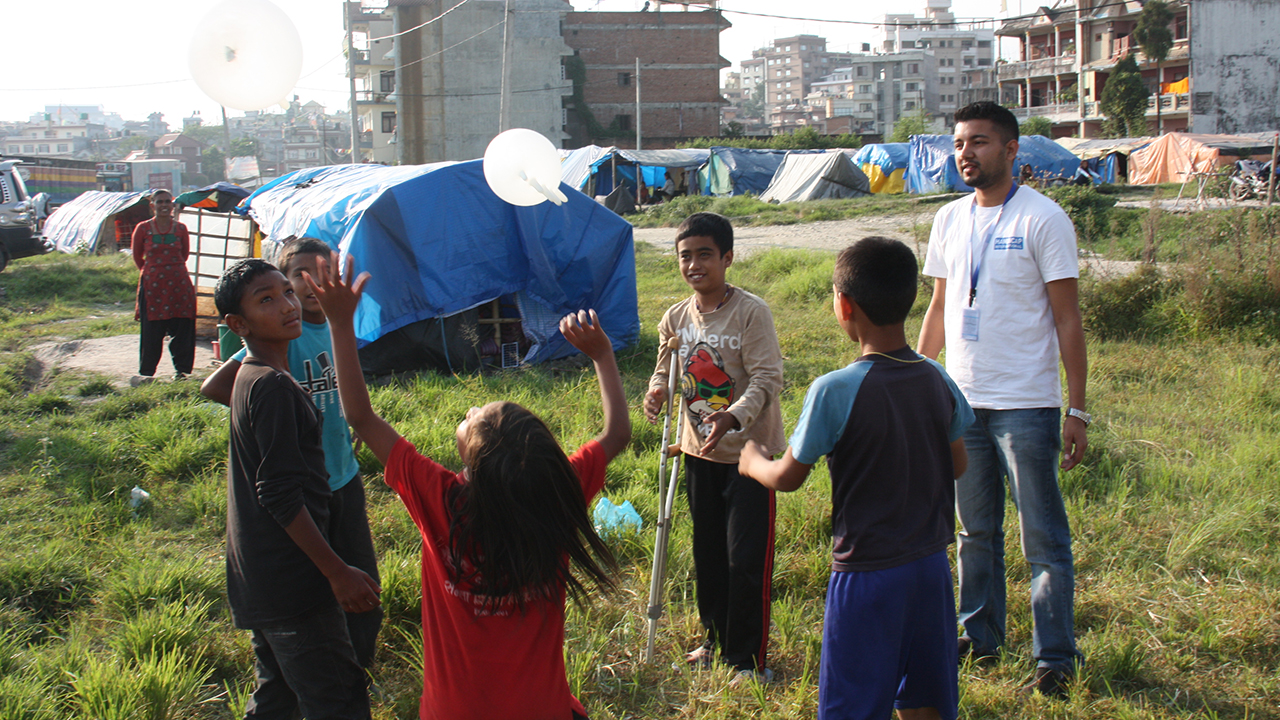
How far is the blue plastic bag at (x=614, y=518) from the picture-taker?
4094mm

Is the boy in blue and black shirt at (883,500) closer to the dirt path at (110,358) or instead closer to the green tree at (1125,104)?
the dirt path at (110,358)

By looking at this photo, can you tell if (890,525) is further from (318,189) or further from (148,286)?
(318,189)

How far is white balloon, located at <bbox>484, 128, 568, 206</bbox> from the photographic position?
335 cm

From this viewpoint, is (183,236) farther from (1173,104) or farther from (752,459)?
(1173,104)

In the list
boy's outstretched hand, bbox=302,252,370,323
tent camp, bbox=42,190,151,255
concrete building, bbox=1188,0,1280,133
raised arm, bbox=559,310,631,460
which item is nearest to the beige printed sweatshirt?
raised arm, bbox=559,310,631,460

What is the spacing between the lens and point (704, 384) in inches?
121

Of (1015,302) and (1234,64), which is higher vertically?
(1234,64)

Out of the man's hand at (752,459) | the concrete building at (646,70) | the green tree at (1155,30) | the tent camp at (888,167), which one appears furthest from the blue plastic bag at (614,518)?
the green tree at (1155,30)

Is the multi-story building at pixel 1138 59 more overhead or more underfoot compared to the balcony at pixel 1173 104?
more overhead

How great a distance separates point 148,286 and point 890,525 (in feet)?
24.7

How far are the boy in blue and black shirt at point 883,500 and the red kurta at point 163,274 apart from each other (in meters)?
7.24

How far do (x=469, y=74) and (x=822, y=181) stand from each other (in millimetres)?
24131

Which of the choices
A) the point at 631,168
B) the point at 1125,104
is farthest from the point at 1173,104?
the point at 631,168

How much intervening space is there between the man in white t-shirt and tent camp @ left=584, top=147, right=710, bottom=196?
2812cm
